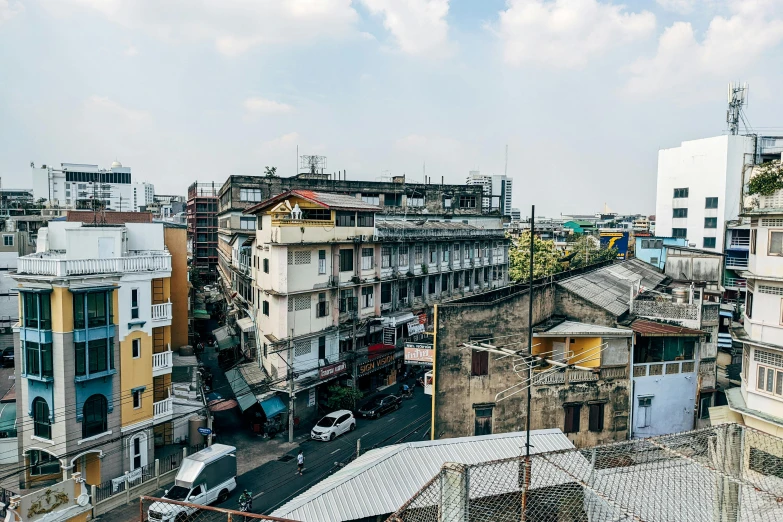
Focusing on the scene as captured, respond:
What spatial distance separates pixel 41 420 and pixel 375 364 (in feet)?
63.8

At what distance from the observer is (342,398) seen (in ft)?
110

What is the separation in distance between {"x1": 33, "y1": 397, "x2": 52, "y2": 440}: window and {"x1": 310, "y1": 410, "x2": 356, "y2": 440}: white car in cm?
1288

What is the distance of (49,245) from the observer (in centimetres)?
2756

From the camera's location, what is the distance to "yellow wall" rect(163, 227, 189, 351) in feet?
124

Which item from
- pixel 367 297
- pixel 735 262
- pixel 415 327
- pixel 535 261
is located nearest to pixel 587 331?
pixel 415 327

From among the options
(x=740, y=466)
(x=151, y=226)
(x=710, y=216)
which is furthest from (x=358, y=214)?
(x=710, y=216)

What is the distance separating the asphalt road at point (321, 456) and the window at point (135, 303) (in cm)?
910

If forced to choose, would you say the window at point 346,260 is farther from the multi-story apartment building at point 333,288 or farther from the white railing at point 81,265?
the white railing at point 81,265

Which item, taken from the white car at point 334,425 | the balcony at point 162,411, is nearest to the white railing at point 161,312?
the balcony at point 162,411

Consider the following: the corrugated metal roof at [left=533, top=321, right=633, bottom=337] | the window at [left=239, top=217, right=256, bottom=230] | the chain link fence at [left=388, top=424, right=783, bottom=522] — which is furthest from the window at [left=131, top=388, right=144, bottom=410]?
the window at [left=239, top=217, right=256, bottom=230]

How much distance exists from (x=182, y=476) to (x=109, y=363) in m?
6.09

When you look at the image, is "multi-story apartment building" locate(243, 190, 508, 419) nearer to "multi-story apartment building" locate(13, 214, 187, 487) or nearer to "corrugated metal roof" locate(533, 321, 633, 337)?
"multi-story apartment building" locate(13, 214, 187, 487)

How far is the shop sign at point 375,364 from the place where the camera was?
3600 cm

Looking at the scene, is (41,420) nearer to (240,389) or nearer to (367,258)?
(240,389)
